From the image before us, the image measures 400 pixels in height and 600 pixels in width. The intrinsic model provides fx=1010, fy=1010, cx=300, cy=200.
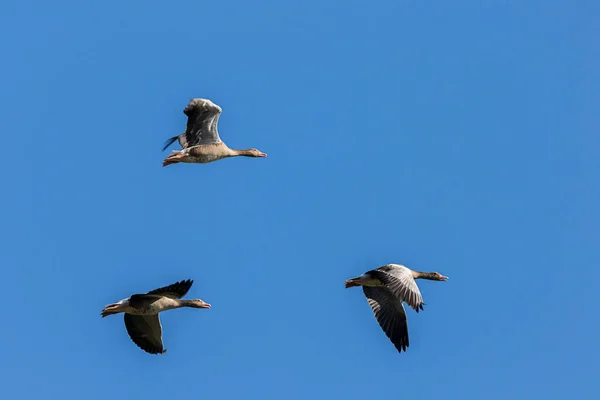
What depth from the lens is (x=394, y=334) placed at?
27500 millimetres

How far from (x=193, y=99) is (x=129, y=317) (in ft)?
20.6

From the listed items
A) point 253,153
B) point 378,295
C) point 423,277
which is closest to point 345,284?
point 378,295

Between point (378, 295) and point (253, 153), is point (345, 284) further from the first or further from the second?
point (253, 153)

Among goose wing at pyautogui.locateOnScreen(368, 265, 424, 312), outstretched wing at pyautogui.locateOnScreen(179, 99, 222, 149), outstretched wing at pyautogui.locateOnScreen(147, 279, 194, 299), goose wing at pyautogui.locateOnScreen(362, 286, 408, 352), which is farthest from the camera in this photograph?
outstretched wing at pyautogui.locateOnScreen(179, 99, 222, 149)

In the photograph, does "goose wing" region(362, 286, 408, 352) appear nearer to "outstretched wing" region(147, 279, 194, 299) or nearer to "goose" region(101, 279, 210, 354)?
"goose" region(101, 279, 210, 354)

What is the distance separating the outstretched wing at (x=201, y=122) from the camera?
1105 inches

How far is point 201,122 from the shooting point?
28.5m

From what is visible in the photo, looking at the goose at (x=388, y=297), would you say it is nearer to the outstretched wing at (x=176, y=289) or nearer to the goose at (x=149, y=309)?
the goose at (x=149, y=309)

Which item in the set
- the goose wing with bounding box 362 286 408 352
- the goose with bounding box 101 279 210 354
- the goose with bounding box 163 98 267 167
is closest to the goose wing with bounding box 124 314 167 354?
the goose with bounding box 101 279 210 354

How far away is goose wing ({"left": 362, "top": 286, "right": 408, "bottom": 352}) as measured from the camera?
90.0 ft

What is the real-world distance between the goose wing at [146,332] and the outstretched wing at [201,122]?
5.27m

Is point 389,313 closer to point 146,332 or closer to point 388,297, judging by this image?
point 388,297

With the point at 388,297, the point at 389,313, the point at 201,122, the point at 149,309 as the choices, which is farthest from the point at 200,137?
the point at 389,313

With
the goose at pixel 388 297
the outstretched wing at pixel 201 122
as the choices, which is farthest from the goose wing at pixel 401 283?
the outstretched wing at pixel 201 122
